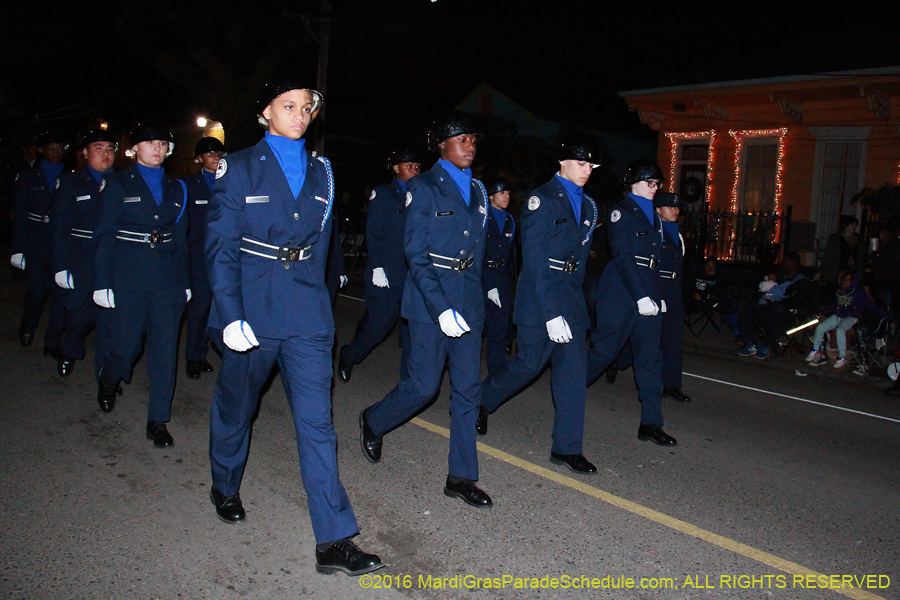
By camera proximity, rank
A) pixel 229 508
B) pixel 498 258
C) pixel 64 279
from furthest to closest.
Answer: pixel 498 258
pixel 64 279
pixel 229 508

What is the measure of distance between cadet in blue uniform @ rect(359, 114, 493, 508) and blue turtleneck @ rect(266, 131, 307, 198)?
0.88 m

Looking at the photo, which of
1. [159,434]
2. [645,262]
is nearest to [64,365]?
[159,434]

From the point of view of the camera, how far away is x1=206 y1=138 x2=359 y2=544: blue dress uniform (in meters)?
3.70

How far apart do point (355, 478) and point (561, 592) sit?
174 centimetres

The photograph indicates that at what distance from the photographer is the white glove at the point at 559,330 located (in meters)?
5.06

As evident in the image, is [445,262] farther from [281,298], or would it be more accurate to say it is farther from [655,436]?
[655,436]

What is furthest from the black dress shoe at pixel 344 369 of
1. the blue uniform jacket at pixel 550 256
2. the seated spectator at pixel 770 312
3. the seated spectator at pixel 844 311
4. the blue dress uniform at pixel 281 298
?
the seated spectator at pixel 844 311

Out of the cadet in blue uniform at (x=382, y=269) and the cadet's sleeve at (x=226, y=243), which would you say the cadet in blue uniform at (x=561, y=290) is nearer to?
the cadet's sleeve at (x=226, y=243)

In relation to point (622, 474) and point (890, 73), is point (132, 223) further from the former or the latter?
point (890, 73)

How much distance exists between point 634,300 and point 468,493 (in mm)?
2122

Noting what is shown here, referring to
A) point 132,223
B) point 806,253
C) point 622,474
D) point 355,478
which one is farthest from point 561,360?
point 806,253

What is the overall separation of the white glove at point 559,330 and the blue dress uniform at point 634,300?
990 mm

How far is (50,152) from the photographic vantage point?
27.9 feet

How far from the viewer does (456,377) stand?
180 inches
